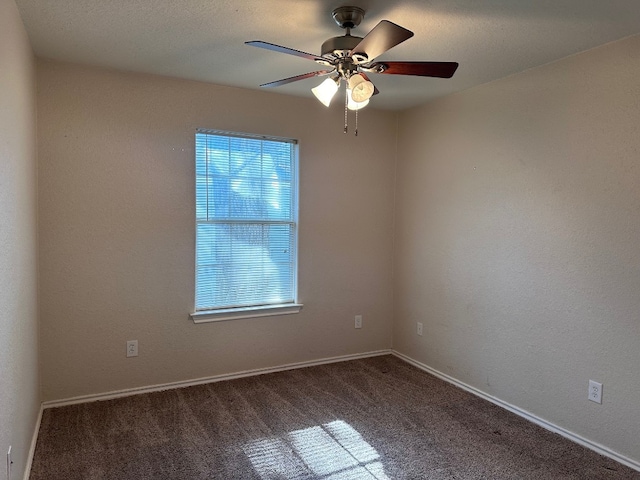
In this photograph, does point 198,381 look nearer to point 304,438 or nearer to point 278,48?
point 304,438

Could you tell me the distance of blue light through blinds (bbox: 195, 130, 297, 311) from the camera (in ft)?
11.0

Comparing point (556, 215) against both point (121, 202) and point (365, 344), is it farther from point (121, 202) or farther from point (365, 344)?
point (121, 202)

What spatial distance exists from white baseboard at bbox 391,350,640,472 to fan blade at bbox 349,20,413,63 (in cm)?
247

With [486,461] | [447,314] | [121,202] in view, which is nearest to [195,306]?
[121,202]

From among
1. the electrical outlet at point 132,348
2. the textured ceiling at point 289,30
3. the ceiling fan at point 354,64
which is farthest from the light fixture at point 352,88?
the electrical outlet at point 132,348

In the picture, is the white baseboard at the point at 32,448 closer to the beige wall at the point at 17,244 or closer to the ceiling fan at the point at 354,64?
the beige wall at the point at 17,244

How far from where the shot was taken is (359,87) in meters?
1.97

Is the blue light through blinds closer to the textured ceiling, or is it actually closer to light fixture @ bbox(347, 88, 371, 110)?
the textured ceiling

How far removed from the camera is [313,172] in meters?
3.69

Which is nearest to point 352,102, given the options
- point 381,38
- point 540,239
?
point 381,38

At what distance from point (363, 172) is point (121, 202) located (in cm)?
203

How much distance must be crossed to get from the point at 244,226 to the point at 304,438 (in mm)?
1670

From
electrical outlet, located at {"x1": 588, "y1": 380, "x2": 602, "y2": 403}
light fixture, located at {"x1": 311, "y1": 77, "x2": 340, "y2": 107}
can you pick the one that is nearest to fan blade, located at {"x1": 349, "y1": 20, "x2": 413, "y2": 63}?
light fixture, located at {"x1": 311, "y1": 77, "x2": 340, "y2": 107}

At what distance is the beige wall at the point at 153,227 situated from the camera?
287cm
